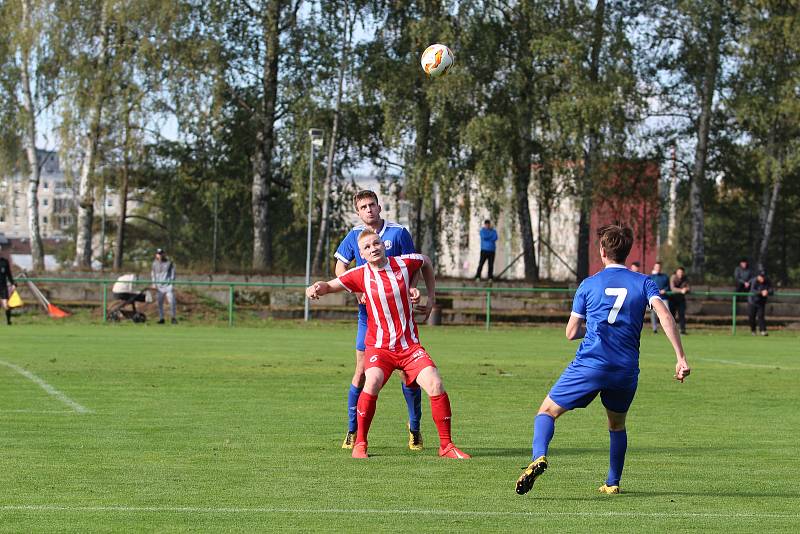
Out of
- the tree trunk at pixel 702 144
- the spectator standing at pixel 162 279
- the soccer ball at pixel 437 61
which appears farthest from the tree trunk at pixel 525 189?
the soccer ball at pixel 437 61

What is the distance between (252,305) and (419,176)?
6086mm

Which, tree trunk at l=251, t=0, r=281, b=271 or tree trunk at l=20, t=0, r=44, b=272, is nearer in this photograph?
tree trunk at l=251, t=0, r=281, b=271

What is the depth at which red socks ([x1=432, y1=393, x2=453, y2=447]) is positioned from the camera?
8.69 meters

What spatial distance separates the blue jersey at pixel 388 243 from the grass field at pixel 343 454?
150 cm

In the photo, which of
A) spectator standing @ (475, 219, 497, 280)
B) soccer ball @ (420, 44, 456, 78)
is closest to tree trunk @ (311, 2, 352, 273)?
spectator standing @ (475, 219, 497, 280)

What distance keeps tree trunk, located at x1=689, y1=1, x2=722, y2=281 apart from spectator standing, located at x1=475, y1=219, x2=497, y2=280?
741cm

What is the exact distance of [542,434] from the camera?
23.6 ft

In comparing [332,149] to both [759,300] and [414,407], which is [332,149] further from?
[414,407]

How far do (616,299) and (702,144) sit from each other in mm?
33015

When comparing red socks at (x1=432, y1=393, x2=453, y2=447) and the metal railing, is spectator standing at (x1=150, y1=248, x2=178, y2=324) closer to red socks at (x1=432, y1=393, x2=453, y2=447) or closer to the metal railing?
the metal railing

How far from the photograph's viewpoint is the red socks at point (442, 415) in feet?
28.5

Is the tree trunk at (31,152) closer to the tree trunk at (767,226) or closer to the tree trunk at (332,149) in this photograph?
the tree trunk at (332,149)

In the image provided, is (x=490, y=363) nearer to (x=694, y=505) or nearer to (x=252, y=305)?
(x=694, y=505)

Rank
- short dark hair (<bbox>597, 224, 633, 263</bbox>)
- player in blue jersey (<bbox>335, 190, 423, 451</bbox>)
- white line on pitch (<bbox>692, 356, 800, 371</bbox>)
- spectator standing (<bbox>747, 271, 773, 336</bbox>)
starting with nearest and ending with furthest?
short dark hair (<bbox>597, 224, 633, 263</bbox>) → player in blue jersey (<bbox>335, 190, 423, 451</bbox>) → white line on pitch (<bbox>692, 356, 800, 371</bbox>) → spectator standing (<bbox>747, 271, 773, 336</bbox>)
